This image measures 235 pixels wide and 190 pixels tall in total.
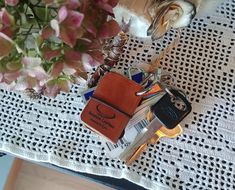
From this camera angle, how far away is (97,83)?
2.22 feet

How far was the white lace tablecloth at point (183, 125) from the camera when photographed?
0.65 m

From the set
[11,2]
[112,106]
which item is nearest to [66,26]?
[11,2]

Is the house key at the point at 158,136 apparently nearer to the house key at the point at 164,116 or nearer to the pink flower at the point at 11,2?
the house key at the point at 164,116

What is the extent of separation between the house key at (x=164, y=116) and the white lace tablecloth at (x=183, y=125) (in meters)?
0.02

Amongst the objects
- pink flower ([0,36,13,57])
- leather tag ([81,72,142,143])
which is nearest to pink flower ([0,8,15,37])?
pink flower ([0,36,13,57])

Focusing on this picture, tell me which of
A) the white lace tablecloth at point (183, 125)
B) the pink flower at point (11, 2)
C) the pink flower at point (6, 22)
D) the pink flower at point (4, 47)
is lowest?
the white lace tablecloth at point (183, 125)

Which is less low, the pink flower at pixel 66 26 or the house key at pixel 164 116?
the pink flower at pixel 66 26

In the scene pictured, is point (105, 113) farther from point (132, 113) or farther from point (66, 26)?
point (66, 26)

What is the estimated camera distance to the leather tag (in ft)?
2.07

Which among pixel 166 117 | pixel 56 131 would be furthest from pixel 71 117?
pixel 166 117

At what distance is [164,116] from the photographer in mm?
631

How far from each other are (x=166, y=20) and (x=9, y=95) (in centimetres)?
26

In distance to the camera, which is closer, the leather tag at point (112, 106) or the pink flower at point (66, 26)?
the pink flower at point (66, 26)

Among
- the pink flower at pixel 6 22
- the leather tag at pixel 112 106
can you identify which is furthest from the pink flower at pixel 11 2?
the leather tag at pixel 112 106
